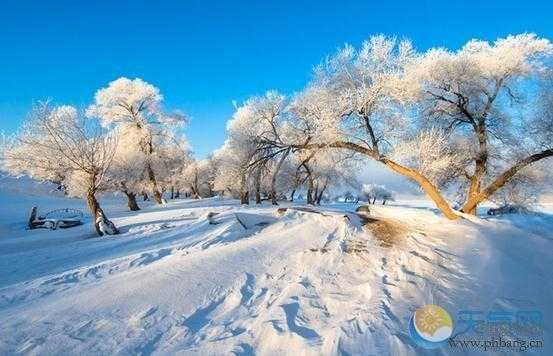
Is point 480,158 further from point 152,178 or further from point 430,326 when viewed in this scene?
point 152,178

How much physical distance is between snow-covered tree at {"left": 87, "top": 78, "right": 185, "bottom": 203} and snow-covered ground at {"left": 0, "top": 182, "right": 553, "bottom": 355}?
22630 millimetres

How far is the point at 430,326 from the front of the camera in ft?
19.4

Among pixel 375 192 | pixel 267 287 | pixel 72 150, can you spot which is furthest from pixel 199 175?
pixel 375 192

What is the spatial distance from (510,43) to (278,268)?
54.7 ft

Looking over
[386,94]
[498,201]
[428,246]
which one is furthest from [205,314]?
[498,201]

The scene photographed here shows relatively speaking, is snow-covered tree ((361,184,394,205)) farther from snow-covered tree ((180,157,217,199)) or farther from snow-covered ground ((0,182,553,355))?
snow-covered ground ((0,182,553,355))

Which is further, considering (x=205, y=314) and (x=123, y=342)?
(x=205, y=314)

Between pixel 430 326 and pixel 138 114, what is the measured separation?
33.9 metres

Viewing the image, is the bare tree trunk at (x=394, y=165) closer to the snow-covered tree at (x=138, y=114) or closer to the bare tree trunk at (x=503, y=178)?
the bare tree trunk at (x=503, y=178)

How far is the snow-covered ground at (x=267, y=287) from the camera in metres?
5.54

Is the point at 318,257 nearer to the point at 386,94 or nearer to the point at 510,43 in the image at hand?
the point at 386,94

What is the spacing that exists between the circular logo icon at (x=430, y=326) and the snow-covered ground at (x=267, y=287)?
174 mm

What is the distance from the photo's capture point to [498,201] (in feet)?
75.9

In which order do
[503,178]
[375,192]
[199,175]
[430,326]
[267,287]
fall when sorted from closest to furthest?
[430,326] → [267,287] → [503,178] → [199,175] → [375,192]
